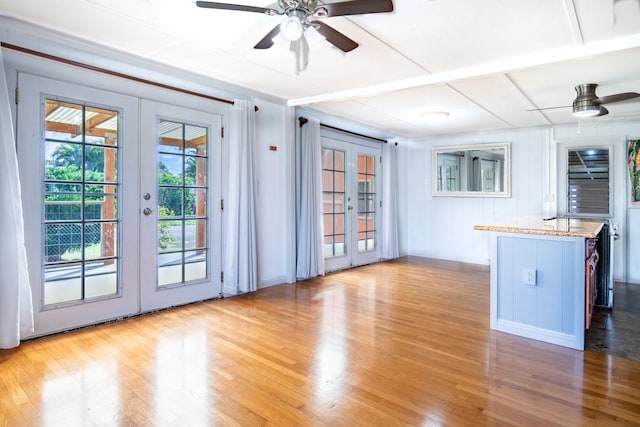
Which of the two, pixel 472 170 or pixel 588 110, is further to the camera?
pixel 472 170

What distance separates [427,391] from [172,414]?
4.75ft

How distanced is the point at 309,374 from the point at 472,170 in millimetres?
5585

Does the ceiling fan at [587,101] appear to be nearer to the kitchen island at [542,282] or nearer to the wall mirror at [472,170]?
the kitchen island at [542,282]

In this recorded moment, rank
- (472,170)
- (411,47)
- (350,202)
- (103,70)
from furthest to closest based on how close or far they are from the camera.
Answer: (472,170) → (350,202) → (103,70) → (411,47)

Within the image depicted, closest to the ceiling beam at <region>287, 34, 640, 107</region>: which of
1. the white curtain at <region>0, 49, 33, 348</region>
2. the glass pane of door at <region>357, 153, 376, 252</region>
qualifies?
the glass pane of door at <region>357, 153, 376, 252</region>

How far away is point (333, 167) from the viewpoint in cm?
588

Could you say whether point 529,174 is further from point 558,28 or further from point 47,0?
point 47,0

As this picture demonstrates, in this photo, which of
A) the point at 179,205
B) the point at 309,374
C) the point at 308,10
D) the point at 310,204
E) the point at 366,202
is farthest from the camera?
the point at 366,202

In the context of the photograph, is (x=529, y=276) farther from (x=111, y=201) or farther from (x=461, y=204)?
(x=461, y=204)

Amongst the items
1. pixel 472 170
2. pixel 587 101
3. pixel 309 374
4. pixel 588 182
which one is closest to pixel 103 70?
pixel 309 374

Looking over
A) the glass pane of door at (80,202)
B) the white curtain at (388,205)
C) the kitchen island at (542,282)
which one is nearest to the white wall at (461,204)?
the white curtain at (388,205)

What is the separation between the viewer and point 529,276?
312 centimetres

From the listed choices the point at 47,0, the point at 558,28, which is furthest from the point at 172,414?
the point at 558,28

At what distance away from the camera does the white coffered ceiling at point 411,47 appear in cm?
251
